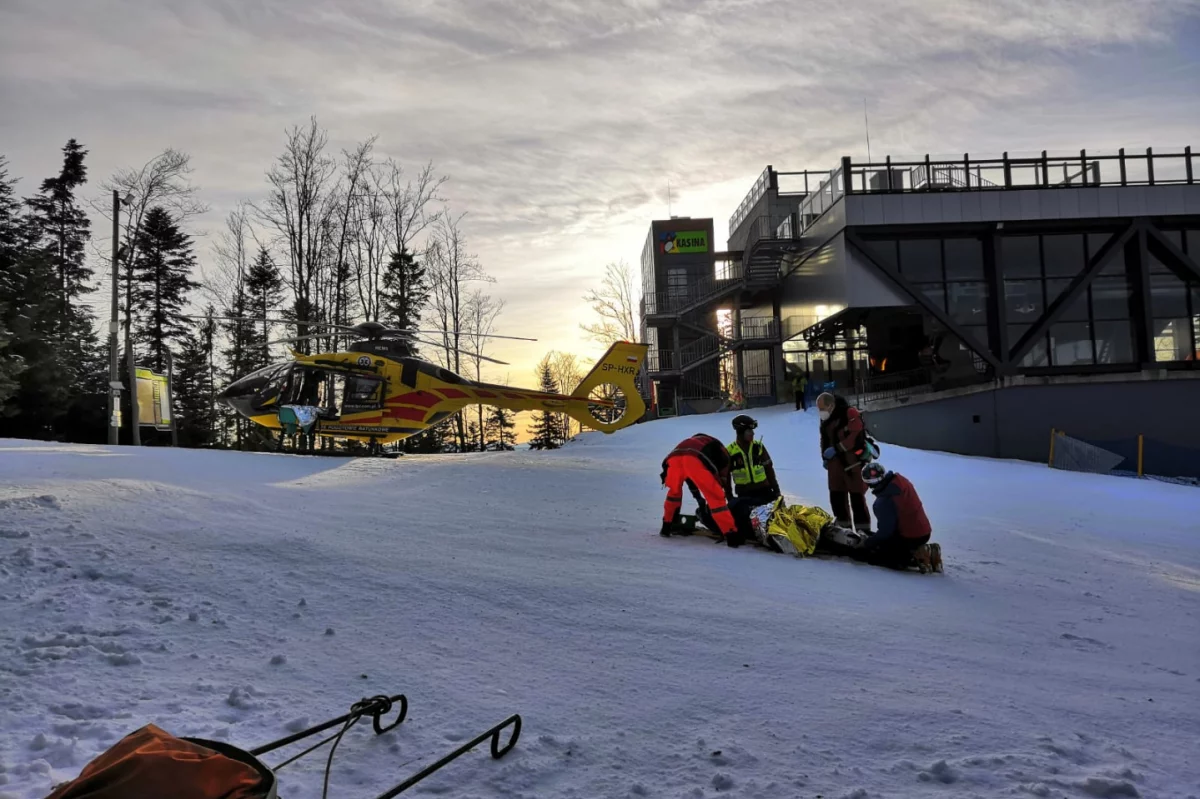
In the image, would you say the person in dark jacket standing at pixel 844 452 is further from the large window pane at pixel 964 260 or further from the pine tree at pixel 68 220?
the pine tree at pixel 68 220

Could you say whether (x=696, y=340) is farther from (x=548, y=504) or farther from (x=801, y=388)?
(x=548, y=504)

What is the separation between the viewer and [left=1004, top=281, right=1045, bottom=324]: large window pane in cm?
3039

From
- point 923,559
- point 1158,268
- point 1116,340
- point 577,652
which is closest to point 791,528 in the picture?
point 923,559

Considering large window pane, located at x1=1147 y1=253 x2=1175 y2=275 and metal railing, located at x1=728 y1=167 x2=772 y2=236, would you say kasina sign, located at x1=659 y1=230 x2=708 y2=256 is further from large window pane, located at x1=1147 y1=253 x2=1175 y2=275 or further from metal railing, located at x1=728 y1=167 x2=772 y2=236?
large window pane, located at x1=1147 y1=253 x2=1175 y2=275

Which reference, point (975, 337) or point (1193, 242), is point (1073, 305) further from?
point (1193, 242)

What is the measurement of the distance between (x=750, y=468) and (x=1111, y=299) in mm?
30626

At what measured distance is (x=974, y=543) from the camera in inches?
359

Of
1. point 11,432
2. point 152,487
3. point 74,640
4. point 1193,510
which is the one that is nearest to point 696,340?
point 1193,510

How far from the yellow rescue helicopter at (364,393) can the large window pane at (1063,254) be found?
2466 centimetres

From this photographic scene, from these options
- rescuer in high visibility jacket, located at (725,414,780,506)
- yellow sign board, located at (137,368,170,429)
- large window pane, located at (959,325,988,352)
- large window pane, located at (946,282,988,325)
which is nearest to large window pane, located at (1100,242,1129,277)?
large window pane, located at (946,282,988,325)

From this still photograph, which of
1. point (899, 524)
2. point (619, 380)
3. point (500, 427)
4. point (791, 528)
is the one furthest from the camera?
point (500, 427)

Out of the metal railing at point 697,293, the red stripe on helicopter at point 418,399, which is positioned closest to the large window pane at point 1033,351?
the metal railing at point 697,293

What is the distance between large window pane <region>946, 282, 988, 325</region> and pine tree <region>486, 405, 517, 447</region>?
38162mm

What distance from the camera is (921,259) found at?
30.1m
